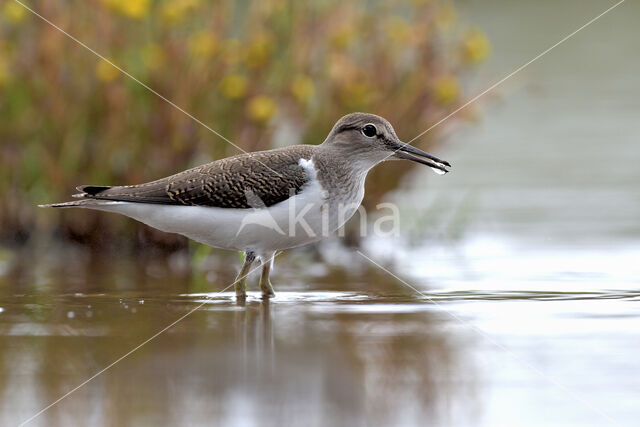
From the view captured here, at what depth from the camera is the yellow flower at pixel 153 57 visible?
9.50m

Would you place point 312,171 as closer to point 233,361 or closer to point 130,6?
point 233,361

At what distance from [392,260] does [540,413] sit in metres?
4.88

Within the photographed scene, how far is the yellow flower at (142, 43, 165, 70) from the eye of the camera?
9500mm

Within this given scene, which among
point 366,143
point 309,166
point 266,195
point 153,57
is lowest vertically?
point 266,195

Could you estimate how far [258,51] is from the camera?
9.56 m

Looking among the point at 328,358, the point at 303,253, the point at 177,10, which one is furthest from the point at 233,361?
the point at 177,10

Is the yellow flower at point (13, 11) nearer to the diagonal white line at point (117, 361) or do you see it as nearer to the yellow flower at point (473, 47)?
the diagonal white line at point (117, 361)

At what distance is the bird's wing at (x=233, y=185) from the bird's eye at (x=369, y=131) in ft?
1.40

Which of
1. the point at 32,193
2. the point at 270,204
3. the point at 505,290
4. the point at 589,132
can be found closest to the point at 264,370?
the point at 270,204

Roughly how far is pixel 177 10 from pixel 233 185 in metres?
2.41

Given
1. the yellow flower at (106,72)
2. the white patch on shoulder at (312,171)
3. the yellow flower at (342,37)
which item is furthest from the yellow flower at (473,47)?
the yellow flower at (106,72)

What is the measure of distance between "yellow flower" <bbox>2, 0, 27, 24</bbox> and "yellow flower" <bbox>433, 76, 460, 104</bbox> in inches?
150

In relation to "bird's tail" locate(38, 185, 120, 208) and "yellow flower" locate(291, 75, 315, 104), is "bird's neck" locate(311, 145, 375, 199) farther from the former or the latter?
"yellow flower" locate(291, 75, 315, 104)

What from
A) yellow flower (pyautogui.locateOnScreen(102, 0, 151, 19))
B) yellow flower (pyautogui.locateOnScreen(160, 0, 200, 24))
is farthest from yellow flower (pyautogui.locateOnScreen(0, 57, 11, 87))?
yellow flower (pyautogui.locateOnScreen(160, 0, 200, 24))
